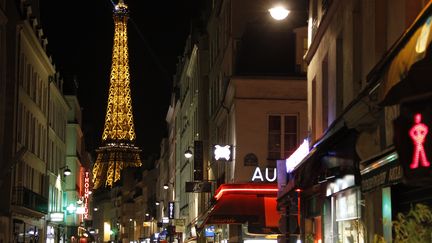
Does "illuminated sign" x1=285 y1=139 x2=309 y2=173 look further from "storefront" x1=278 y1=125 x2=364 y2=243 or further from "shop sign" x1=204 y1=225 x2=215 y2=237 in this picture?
"shop sign" x1=204 y1=225 x2=215 y2=237

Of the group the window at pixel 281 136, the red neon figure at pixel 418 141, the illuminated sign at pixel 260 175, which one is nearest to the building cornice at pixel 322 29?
the window at pixel 281 136

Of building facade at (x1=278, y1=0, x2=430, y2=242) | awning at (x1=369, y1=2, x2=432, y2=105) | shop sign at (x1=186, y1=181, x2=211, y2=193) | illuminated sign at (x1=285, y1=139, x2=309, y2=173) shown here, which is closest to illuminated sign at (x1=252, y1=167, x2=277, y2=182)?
illuminated sign at (x1=285, y1=139, x2=309, y2=173)

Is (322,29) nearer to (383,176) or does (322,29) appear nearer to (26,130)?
(383,176)

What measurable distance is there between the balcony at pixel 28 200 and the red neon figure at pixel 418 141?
35718 millimetres

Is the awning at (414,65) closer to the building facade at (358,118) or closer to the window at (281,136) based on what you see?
the building facade at (358,118)

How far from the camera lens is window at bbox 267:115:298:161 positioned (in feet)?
112

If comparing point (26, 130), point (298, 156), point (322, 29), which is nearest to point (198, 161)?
point (26, 130)

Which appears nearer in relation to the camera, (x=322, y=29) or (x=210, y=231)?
(x=322, y=29)

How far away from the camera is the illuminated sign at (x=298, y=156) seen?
2158 cm

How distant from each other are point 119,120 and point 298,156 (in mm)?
155721

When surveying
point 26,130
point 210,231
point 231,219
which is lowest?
point 210,231

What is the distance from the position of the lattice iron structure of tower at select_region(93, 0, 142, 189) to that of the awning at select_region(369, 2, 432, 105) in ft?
510

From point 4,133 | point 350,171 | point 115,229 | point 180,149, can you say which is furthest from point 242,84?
point 115,229

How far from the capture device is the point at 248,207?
104 feet
